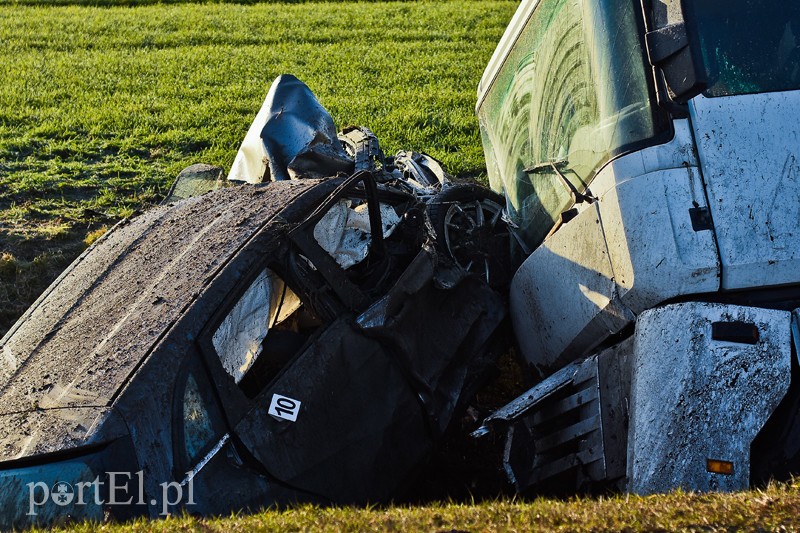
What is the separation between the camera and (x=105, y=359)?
3.80 m

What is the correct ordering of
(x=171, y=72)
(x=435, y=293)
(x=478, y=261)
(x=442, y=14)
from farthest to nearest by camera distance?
(x=442, y=14)
(x=171, y=72)
(x=478, y=261)
(x=435, y=293)

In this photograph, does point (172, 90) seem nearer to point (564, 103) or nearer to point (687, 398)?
point (564, 103)

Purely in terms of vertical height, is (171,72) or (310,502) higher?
(171,72)

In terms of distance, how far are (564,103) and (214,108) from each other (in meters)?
6.84

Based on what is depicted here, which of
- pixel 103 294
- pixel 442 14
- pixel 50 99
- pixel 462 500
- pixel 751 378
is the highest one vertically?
pixel 442 14

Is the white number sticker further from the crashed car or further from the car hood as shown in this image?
the car hood

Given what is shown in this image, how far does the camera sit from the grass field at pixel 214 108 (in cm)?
335

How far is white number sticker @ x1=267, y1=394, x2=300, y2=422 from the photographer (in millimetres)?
3965

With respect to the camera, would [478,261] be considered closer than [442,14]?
Yes

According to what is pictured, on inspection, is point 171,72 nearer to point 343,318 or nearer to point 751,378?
point 343,318

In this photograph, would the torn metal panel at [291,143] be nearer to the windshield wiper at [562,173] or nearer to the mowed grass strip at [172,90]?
the windshield wiper at [562,173]

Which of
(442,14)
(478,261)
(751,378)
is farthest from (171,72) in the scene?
(751,378)

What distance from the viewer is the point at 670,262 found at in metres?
4.05

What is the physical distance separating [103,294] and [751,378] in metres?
2.86
